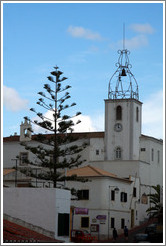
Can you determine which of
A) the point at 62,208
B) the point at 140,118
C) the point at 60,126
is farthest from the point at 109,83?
the point at 62,208

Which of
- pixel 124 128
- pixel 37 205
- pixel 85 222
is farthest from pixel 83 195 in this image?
pixel 37 205

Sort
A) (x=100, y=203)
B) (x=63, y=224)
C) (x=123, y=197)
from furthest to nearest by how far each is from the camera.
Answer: (x=123, y=197) → (x=100, y=203) → (x=63, y=224)

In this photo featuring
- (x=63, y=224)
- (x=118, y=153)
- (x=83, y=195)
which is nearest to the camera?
(x=63, y=224)

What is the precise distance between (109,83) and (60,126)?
1393 cm

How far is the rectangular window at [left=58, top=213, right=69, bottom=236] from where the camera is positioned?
31859 millimetres

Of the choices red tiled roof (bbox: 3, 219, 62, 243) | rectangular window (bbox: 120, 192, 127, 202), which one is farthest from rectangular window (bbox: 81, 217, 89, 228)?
red tiled roof (bbox: 3, 219, 62, 243)

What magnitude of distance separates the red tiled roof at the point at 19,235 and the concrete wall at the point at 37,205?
1.53 m

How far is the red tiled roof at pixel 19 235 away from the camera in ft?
85.9

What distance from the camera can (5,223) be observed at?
29.3m

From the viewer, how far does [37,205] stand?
1256 inches

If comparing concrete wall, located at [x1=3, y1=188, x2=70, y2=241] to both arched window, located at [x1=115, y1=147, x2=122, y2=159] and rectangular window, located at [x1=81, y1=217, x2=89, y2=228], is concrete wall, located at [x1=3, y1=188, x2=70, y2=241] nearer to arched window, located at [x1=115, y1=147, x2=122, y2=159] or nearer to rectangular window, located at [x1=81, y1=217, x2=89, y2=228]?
rectangular window, located at [x1=81, y1=217, x2=89, y2=228]

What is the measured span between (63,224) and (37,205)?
1853 millimetres

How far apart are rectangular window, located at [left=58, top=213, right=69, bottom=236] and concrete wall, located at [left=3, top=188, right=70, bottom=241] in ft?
0.96

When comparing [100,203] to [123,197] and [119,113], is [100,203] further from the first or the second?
[119,113]
